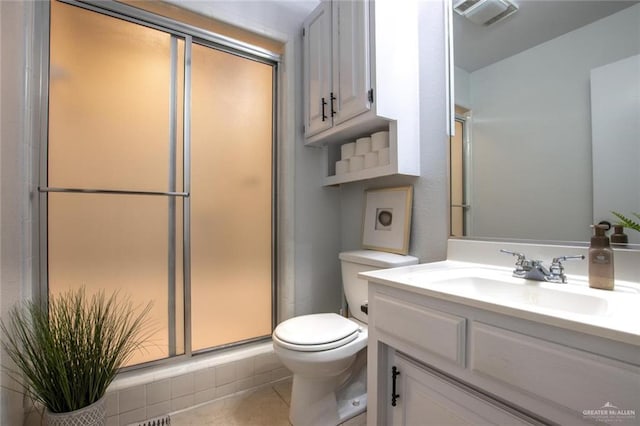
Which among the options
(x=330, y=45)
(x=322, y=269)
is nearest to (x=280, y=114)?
(x=330, y=45)

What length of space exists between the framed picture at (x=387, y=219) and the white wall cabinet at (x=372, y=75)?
0.60ft

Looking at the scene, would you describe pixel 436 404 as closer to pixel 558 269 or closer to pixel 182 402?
pixel 558 269

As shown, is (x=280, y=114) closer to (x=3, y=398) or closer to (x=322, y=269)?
(x=322, y=269)

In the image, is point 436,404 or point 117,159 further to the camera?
point 117,159

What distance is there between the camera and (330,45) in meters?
1.66

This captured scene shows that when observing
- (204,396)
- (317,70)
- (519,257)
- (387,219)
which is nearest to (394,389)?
(519,257)

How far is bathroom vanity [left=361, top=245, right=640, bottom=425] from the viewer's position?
0.55m

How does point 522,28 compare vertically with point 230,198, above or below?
A: above

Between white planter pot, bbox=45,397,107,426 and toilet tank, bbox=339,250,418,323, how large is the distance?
47.1 inches

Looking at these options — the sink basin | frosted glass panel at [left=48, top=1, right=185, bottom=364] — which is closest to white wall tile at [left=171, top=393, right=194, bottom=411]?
frosted glass panel at [left=48, top=1, right=185, bottom=364]

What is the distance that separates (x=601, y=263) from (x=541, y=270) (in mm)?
158

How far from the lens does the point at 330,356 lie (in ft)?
4.11

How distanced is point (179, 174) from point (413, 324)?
4.60 ft

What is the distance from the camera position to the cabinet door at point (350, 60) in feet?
4.63
